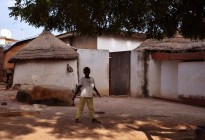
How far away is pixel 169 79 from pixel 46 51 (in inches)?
239

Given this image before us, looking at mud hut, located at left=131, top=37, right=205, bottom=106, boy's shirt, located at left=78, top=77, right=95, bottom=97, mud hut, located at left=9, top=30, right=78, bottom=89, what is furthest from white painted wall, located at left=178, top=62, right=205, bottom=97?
boy's shirt, located at left=78, top=77, right=95, bottom=97

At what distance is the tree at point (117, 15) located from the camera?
7801 millimetres

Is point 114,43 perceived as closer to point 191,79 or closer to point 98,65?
point 98,65

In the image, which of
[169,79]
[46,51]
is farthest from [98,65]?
[169,79]

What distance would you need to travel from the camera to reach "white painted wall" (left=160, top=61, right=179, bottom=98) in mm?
16953

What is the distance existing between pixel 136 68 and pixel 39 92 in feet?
22.1

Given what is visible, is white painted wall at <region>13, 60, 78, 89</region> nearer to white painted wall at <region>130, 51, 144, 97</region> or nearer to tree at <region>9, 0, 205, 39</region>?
white painted wall at <region>130, 51, 144, 97</region>

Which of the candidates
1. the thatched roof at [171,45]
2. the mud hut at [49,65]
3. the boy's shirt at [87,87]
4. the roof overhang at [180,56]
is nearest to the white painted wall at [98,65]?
the mud hut at [49,65]

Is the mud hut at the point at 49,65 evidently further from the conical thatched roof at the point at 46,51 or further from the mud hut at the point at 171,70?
the mud hut at the point at 171,70

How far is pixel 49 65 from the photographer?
18.6 meters

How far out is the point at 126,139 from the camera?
786 centimetres

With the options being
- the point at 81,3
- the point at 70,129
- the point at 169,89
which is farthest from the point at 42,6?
the point at 169,89

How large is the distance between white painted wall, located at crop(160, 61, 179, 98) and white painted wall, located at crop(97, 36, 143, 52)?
22.6ft

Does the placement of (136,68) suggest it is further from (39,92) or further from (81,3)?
(81,3)
